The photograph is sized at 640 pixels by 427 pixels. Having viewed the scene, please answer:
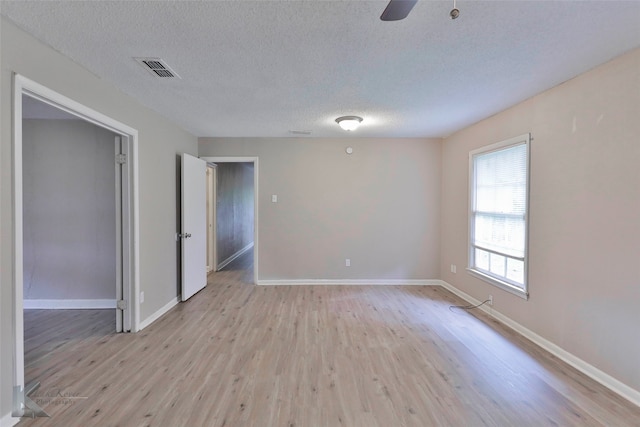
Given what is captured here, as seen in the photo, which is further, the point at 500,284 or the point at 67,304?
the point at 67,304

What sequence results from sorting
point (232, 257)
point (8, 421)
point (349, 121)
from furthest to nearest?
1. point (232, 257)
2. point (349, 121)
3. point (8, 421)

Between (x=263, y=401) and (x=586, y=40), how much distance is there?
3.21 meters

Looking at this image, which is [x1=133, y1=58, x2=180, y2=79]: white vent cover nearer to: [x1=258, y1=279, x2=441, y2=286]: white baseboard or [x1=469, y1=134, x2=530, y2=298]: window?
[x1=258, y1=279, x2=441, y2=286]: white baseboard

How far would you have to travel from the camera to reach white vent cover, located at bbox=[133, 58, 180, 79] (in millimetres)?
2084

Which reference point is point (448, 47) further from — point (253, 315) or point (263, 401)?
point (253, 315)

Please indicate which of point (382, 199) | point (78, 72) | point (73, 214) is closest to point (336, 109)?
point (382, 199)

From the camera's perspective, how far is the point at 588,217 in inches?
88.0

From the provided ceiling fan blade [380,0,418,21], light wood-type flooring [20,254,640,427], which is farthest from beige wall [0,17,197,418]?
ceiling fan blade [380,0,418,21]

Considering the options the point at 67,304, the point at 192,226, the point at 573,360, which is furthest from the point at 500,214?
the point at 67,304

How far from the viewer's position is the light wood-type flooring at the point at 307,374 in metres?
1.76

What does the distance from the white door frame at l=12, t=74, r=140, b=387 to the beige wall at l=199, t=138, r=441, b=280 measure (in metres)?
1.89

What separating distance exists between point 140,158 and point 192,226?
4.21 feet

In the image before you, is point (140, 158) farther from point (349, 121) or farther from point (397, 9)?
point (397, 9)

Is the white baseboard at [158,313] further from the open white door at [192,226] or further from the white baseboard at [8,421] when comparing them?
the white baseboard at [8,421]
